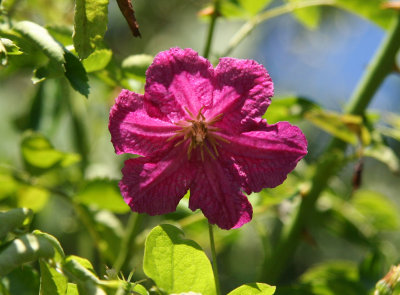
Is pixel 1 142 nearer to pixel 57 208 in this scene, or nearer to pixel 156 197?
pixel 57 208

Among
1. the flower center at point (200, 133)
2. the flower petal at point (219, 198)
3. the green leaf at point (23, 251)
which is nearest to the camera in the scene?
the green leaf at point (23, 251)

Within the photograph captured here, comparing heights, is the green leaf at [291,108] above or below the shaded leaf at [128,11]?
below

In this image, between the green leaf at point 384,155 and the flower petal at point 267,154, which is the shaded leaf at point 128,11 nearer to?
the flower petal at point 267,154

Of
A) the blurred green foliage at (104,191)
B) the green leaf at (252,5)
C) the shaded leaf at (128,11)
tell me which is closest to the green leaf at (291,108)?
the blurred green foliage at (104,191)

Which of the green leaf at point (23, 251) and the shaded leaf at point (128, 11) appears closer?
the green leaf at point (23, 251)

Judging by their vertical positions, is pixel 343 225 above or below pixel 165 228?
below

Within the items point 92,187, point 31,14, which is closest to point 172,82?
point 92,187
